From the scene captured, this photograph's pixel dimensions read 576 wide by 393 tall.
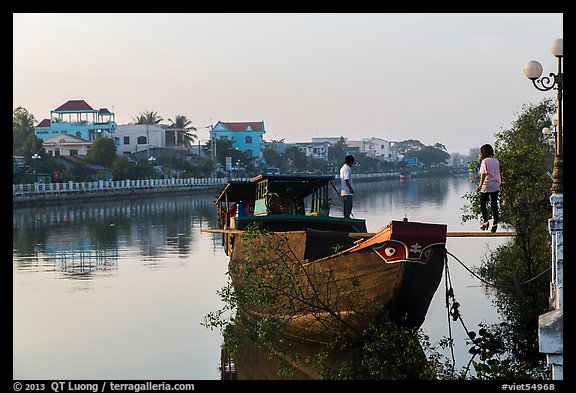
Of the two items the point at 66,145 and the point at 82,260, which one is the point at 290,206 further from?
the point at 66,145

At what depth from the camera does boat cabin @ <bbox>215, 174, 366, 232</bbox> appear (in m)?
16.2

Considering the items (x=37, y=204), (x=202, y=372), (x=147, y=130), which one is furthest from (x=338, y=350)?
(x=147, y=130)

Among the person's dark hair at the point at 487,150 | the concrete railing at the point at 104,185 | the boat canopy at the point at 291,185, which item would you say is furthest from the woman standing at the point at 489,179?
the concrete railing at the point at 104,185

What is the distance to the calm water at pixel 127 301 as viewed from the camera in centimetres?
1511

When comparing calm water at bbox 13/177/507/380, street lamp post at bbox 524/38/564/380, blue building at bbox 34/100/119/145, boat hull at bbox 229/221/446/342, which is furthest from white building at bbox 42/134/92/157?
street lamp post at bbox 524/38/564/380

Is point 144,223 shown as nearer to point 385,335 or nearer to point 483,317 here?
point 483,317

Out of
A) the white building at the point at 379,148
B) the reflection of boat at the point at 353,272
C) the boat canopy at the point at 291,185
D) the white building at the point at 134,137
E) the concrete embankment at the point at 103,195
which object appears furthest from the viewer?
the white building at the point at 379,148

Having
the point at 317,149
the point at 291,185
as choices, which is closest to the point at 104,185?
the point at 291,185

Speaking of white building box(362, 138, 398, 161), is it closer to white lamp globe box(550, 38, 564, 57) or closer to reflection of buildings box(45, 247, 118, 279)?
reflection of buildings box(45, 247, 118, 279)

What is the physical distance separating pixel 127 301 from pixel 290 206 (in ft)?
16.2

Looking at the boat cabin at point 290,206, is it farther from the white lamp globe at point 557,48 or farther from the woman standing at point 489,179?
the white lamp globe at point 557,48

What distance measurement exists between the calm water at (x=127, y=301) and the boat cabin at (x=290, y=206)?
2.28m

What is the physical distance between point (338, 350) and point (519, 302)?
2.84 m

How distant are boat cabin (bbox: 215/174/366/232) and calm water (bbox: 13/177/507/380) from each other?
7.48 ft
